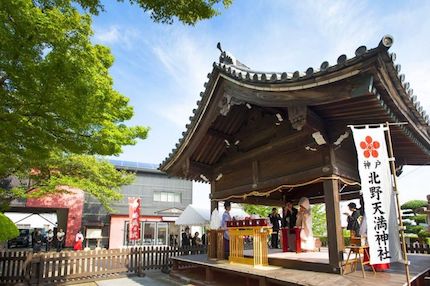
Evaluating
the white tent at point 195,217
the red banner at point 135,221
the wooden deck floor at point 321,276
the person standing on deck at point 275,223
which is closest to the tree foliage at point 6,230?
the wooden deck floor at point 321,276

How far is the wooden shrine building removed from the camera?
18.5 feet

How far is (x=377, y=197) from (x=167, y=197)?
1219 inches

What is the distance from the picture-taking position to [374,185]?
18.5 feet

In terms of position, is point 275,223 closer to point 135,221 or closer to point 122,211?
point 135,221

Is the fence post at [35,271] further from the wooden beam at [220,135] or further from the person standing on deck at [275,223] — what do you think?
the person standing on deck at [275,223]

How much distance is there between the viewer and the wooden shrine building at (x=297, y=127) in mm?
5637

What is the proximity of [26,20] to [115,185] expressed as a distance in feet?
64.1

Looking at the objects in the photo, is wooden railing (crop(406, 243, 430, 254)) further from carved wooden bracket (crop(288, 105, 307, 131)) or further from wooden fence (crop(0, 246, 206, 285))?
wooden fence (crop(0, 246, 206, 285))

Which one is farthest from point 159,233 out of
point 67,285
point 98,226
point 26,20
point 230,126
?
point 26,20

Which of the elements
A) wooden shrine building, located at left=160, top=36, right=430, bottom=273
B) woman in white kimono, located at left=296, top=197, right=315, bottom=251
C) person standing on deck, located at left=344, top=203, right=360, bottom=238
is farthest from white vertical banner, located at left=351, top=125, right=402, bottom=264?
woman in white kimono, located at left=296, top=197, right=315, bottom=251

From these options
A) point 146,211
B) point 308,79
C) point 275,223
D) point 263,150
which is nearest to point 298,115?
point 308,79

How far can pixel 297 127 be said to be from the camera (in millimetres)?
6637

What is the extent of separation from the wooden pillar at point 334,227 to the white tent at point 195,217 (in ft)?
39.4

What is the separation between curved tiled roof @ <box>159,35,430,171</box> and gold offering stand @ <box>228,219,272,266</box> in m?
3.38
